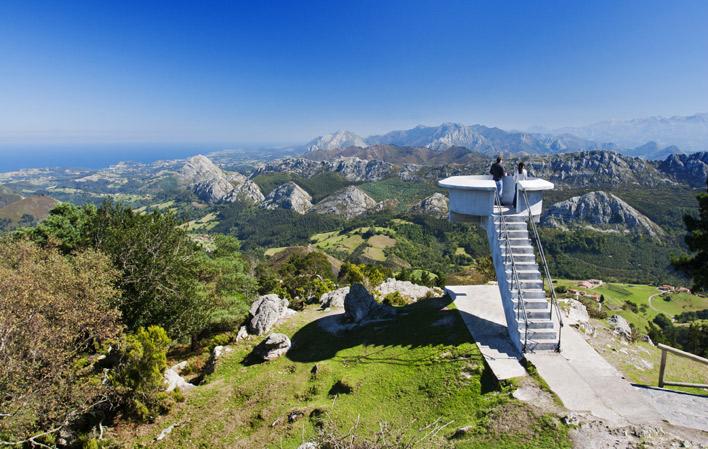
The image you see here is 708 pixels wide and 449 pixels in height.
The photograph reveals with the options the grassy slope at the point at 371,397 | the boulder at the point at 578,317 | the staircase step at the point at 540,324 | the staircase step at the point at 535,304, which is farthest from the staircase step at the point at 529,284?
the boulder at the point at 578,317

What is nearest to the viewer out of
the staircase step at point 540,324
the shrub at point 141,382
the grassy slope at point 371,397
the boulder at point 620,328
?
the grassy slope at point 371,397

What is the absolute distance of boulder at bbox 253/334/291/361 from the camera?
608 inches

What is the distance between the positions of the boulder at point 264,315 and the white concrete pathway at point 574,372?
1029cm

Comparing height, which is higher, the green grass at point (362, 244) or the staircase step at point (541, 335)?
the staircase step at point (541, 335)

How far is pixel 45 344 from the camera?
10.5 meters

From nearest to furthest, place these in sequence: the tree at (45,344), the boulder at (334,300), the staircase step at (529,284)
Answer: the tree at (45,344) < the staircase step at (529,284) < the boulder at (334,300)

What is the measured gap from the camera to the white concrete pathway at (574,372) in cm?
789

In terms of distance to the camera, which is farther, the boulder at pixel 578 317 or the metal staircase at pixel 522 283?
the boulder at pixel 578 317

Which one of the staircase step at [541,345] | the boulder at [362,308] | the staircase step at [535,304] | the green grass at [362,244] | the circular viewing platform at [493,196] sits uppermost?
the circular viewing platform at [493,196]

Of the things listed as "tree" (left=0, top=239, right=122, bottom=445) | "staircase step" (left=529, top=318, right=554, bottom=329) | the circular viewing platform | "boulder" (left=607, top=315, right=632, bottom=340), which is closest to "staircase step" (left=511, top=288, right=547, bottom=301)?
"staircase step" (left=529, top=318, right=554, bottom=329)

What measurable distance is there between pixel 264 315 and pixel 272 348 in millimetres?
3518

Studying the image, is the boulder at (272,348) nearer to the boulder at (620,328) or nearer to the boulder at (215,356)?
the boulder at (215,356)

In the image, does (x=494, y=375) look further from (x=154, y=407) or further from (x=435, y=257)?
(x=435, y=257)

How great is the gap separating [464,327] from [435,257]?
156 meters
